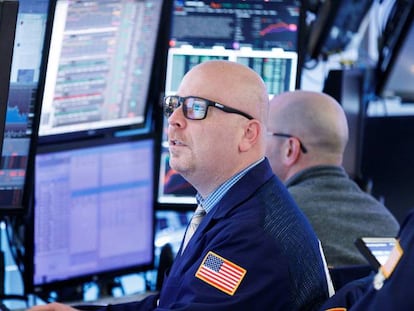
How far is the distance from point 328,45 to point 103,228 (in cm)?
157

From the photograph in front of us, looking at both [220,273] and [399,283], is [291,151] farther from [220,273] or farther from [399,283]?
[399,283]

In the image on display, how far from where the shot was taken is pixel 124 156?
294 cm

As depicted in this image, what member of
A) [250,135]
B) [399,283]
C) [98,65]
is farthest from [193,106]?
[399,283]

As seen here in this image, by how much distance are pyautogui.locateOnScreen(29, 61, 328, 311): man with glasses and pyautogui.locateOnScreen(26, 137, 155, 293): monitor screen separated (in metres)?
0.65

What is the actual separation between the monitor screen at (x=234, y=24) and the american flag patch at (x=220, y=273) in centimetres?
130

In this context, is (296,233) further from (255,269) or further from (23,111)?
(23,111)

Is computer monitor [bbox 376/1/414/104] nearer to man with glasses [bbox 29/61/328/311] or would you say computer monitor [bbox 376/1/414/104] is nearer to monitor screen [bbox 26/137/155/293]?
monitor screen [bbox 26/137/155/293]

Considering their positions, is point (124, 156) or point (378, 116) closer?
point (124, 156)

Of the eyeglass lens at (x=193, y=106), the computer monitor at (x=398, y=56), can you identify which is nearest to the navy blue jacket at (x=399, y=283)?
the eyeglass lens at (x=193, y=106)

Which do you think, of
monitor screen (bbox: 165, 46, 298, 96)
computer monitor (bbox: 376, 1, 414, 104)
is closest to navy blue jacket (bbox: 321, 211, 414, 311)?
monitor screen (bbox: 165, 46, 298, 96)

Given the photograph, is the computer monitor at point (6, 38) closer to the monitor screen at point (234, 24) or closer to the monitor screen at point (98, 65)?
the monitor screen at point (98, 65)

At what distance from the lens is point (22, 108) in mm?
2377

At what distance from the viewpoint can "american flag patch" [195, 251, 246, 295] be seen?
1.84 meters

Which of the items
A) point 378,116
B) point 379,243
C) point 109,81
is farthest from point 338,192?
point 378,116
